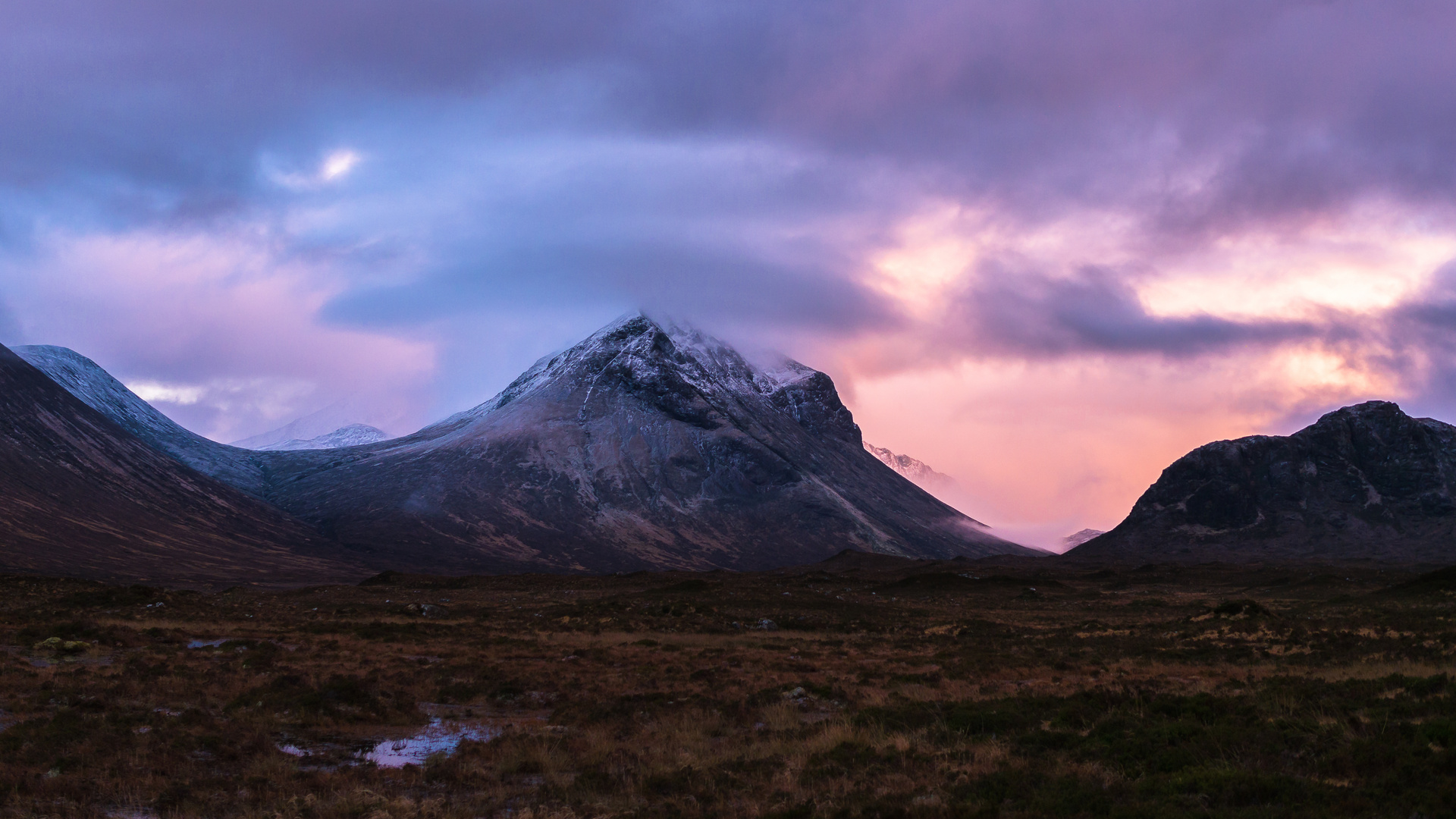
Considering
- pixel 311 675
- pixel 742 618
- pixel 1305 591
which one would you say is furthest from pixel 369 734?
pixel 1305 591

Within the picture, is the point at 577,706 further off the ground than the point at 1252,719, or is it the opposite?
the point at 1252,719

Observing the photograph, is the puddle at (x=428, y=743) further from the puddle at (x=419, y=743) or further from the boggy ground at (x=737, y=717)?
the boggy ground at (x=737, y=717)

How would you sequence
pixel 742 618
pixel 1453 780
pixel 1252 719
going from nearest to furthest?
pixel 1453 780 < pixel 1252 719 < pixel 742 618

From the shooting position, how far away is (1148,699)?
80.0 ft

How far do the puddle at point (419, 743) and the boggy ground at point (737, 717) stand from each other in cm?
18

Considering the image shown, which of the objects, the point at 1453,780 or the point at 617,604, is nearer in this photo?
the point at 1453,780

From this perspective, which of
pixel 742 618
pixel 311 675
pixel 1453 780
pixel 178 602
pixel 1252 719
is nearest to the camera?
pixel 1453 780

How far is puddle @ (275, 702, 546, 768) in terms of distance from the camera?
73.8ft

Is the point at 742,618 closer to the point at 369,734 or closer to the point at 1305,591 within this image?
the point at 369,734

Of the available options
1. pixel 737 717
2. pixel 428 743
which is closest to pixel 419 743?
pixel 428 743

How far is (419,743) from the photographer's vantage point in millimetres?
24984

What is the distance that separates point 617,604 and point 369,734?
47.0 metres

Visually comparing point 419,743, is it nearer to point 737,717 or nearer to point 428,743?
point 428,743

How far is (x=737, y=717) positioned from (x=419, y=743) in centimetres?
919
